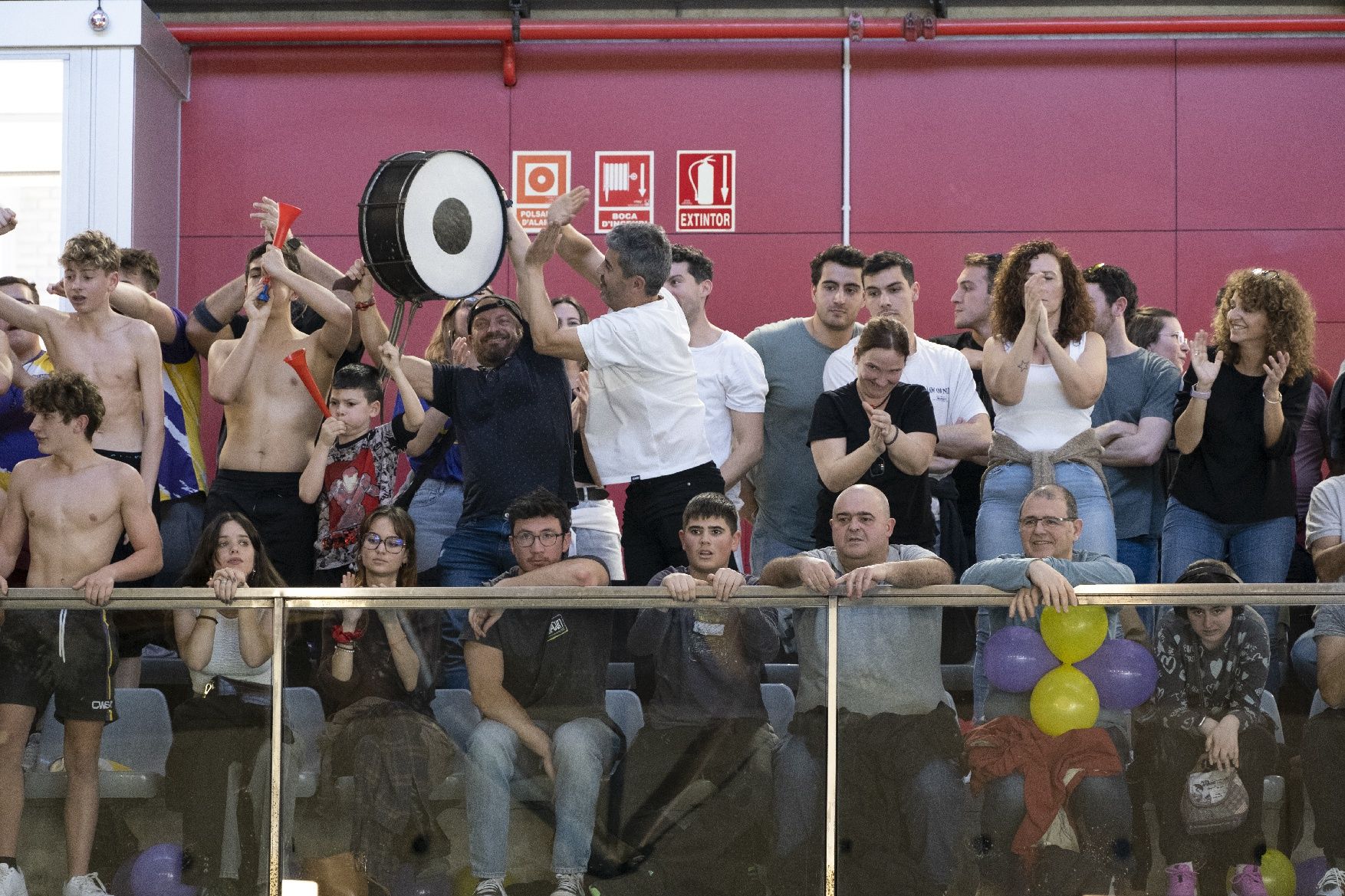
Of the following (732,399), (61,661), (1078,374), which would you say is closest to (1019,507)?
(1078,374)

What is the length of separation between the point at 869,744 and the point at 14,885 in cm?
218

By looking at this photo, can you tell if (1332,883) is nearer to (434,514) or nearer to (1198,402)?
(1198,402)

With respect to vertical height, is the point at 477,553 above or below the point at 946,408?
below

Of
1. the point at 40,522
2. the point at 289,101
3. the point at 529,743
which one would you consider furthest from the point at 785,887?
the point at 289,101

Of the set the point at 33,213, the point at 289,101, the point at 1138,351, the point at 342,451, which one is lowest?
the point at 342,451

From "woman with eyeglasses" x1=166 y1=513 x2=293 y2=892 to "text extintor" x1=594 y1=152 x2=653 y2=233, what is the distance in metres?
3.76

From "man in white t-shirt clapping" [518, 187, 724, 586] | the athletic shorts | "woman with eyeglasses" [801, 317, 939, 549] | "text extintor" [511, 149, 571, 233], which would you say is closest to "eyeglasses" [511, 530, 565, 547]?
"man in white t-shirt clapping" [518, 187, 724, 586]

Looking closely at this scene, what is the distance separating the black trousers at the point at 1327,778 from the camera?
158 inches

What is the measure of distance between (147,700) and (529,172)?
3936 millimetres

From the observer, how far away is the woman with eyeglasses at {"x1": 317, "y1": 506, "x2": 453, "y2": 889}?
13.5ft

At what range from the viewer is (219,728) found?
4.14 meters

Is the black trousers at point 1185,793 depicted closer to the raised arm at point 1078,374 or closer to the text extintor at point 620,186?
the raised arm at point 1078,374

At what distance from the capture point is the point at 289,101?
7.57 m

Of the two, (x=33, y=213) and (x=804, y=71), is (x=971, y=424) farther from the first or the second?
(x=33, y=213)
